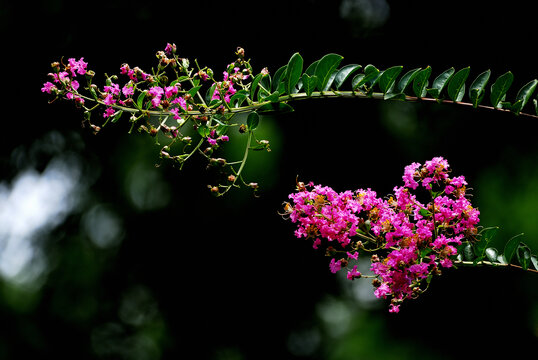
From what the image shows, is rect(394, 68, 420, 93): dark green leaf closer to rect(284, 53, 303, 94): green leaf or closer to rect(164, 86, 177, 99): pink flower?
rect(284, 53, 303, 94): green leaf

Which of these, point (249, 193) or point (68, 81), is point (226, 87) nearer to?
point (68, 81)

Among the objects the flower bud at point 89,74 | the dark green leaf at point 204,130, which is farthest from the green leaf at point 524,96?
the flower bud at point 89,74

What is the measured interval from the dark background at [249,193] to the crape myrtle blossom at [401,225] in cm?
225

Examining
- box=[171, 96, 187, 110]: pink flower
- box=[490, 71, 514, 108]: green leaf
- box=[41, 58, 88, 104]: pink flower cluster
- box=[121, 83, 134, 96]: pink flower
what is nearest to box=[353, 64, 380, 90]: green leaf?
box=[490, 71, 514, 108]: green leaf

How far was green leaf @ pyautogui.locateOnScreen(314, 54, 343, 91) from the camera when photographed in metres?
1.21

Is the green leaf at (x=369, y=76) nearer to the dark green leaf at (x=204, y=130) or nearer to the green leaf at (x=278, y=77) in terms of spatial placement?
the green leaf at (x=278, y=77)

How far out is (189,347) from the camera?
4.66 m

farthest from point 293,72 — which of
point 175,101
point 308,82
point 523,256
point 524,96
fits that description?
point 523,256

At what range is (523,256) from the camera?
4.06 ft

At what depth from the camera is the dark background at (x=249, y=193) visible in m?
3.76

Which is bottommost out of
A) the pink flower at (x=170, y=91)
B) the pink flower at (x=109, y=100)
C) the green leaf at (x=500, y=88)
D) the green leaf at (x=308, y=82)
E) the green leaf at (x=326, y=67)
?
the pink flower at (x=109, y=100)

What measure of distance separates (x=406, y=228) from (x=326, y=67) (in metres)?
0.35

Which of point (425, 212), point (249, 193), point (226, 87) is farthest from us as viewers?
point (249, 193)

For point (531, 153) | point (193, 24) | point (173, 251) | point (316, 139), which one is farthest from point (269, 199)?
point (531, 153)
